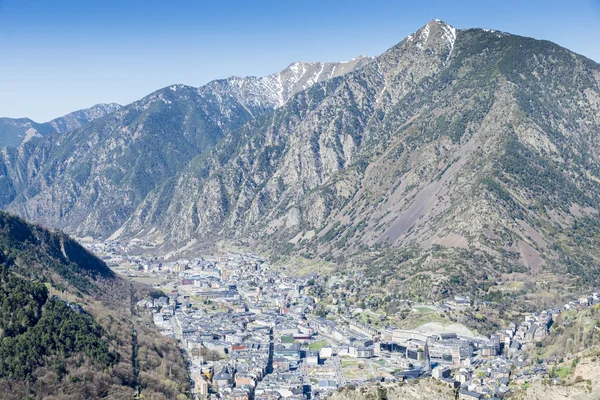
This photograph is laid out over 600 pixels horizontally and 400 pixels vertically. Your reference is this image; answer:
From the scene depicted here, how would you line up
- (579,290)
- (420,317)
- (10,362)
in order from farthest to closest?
(579,290)
(420,317)
(10,362)

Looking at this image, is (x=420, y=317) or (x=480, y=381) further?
(x=420, y=317)

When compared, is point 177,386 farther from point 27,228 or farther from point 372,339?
point 27,228

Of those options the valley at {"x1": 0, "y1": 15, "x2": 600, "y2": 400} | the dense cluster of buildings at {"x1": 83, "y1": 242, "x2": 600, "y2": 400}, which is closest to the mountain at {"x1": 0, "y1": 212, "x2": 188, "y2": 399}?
the valley at {"x1": 0, "y1": 15, "x2": 600, "y2": 400}

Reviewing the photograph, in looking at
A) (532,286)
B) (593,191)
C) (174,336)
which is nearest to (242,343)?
(174,336)

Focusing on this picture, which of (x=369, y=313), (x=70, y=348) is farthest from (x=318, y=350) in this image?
(x=70, y=348)

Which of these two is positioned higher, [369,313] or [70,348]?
[70,348]

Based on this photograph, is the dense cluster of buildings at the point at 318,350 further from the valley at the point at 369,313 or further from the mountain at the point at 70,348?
the mountain at the point at 70,348

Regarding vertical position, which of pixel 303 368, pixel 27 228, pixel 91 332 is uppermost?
pixel 27 228

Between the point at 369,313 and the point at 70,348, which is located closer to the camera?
the point at 70,348

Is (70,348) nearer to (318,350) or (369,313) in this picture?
(318,350)
